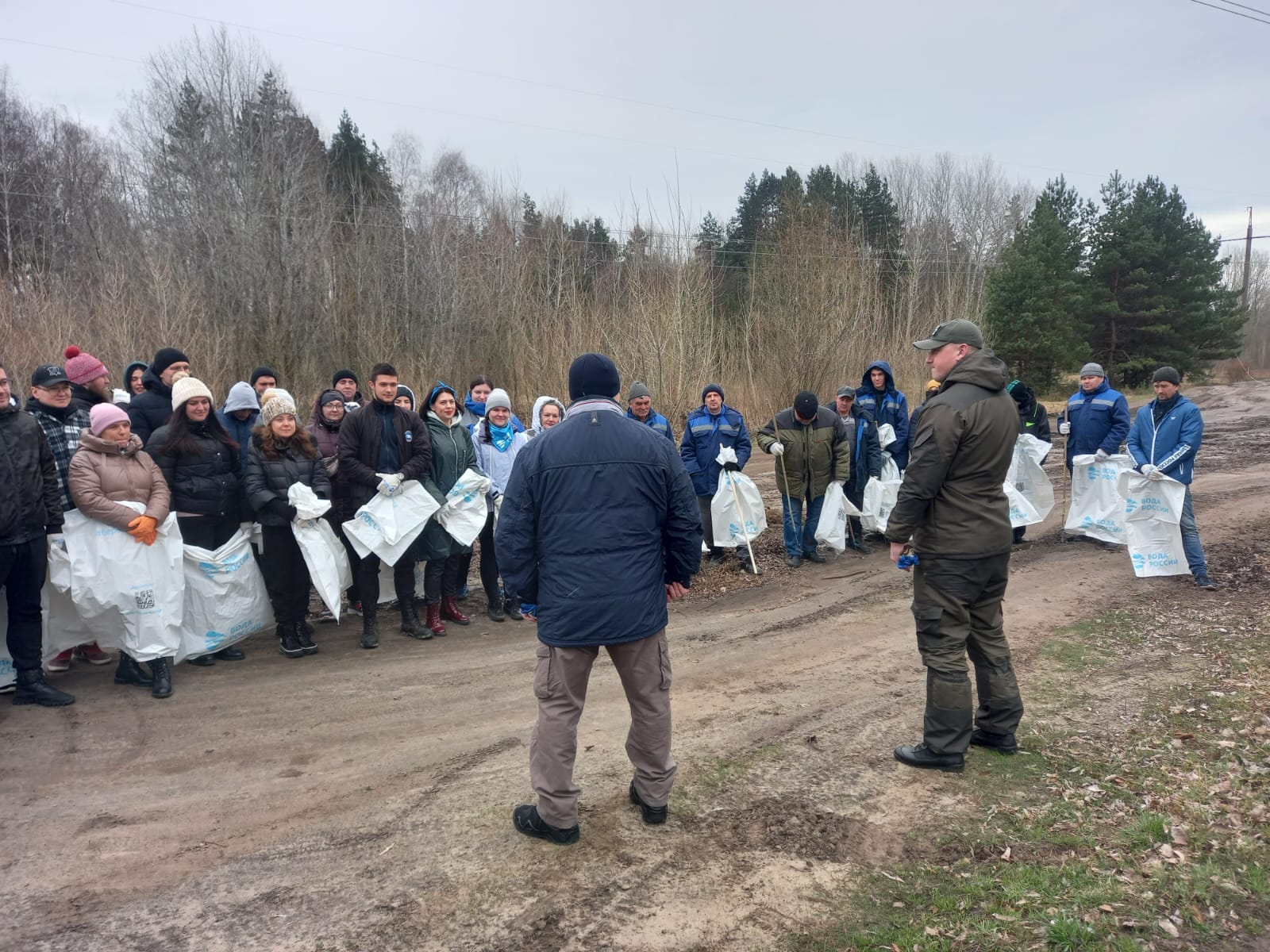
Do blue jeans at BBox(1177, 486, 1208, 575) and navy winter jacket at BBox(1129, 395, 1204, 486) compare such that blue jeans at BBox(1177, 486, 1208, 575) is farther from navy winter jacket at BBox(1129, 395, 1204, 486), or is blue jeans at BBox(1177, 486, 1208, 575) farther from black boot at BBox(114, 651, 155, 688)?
black boot at BBox(114, 651, 155, 688)

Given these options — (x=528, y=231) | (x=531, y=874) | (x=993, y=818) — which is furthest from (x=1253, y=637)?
(x=528, y=231)

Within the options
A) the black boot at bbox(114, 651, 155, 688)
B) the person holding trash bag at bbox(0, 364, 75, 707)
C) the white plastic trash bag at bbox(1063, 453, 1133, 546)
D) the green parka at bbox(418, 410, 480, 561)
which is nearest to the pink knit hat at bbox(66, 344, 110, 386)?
the person holding trash bag at bbox(0, 364, 75, 707)

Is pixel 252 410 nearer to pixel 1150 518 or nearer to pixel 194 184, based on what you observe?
pixel 1150 518

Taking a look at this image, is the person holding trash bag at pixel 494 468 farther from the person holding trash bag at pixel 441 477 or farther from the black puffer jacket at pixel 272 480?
the black puffer jacket at pixel 272 480

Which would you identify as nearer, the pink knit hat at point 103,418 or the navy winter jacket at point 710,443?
the pink knit hat at point 103,418

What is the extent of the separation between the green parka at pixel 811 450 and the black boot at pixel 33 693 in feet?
20.2

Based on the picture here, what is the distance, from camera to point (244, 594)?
5738 mm

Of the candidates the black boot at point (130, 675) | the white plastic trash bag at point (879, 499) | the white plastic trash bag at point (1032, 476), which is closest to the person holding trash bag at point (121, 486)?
the black boot at point (130, 675)

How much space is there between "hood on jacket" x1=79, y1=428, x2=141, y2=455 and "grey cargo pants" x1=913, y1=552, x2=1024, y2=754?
16.2 feet

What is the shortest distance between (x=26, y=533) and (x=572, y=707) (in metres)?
3.68

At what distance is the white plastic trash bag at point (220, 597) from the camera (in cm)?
548

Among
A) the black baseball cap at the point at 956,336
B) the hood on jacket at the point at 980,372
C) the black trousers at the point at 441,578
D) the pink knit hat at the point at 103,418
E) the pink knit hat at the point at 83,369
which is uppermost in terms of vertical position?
the black baseball cap at the point at 956,336

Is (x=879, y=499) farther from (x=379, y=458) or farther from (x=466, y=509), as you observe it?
(x=379, y=458)

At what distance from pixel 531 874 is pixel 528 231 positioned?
2503 centimetres
